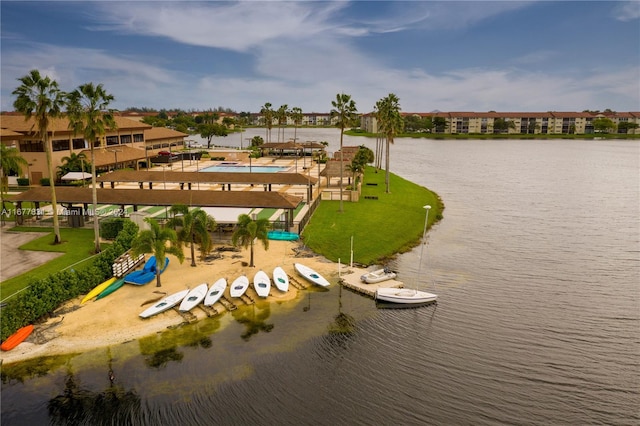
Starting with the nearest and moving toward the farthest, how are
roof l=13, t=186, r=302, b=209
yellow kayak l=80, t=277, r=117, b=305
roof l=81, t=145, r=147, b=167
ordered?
yellow kayak l=80, t=277, r=117, b=305
roof l=13, t=186, r=302, b=209
roof l=81, t=145, r=147, b=167

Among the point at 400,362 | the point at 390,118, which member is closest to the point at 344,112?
the point at 390,118

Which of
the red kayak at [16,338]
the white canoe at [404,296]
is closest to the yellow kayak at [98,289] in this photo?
the red kayak at [16,338]

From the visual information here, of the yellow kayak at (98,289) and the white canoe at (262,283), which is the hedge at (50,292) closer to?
the yellow kayak at (98,289)

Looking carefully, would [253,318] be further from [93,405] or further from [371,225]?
[371,225]

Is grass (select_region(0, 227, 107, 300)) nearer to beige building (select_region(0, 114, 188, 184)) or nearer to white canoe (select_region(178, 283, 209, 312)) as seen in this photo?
white canoe (select_region(178, 283, 209, 312))

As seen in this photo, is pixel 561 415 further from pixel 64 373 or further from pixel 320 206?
pixel 320 206

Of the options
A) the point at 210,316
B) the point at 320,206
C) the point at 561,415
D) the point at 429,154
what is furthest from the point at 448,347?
the point at 429,154

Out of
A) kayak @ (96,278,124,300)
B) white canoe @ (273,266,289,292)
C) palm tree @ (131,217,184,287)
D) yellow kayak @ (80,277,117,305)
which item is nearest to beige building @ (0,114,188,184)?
yellow kayak @ (80,277,117,305)
